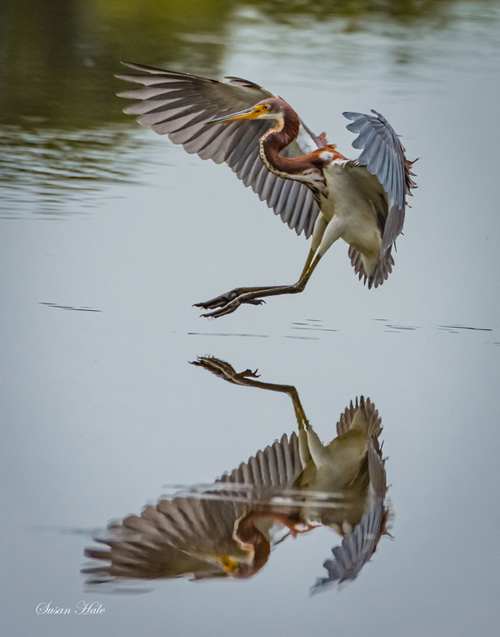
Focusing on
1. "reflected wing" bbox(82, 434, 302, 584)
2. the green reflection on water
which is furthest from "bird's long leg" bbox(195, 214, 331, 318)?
the green reflection on water

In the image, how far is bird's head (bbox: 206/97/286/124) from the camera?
6.74 m

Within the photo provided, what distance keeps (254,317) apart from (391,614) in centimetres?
324

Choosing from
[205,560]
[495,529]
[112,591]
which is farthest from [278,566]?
[495,529]

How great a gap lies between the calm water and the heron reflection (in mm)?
57

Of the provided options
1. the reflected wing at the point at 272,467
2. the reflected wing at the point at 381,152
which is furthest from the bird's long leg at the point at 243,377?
the reflected wing at the point at 381,152

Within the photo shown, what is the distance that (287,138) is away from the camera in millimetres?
6781

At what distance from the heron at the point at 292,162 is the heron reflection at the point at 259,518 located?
1.49 metres

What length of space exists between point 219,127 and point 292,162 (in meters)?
0.85

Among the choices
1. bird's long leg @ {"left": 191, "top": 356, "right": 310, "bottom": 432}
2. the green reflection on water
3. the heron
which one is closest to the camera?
bird's long leg @ {"left": 191, "top": 356, "right": 310, "bottom": 432}

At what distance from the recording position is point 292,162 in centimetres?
661

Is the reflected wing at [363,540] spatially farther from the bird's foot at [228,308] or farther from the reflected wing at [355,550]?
the bird's foot at [228,308]

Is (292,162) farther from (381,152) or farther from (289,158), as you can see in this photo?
(381,152)

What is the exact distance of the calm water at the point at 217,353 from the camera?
150 inches

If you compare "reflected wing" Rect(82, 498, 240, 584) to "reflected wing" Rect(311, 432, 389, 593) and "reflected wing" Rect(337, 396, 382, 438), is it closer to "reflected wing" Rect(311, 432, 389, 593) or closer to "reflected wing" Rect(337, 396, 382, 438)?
"reflected wing" Rect(311, 432, 389, 593)
